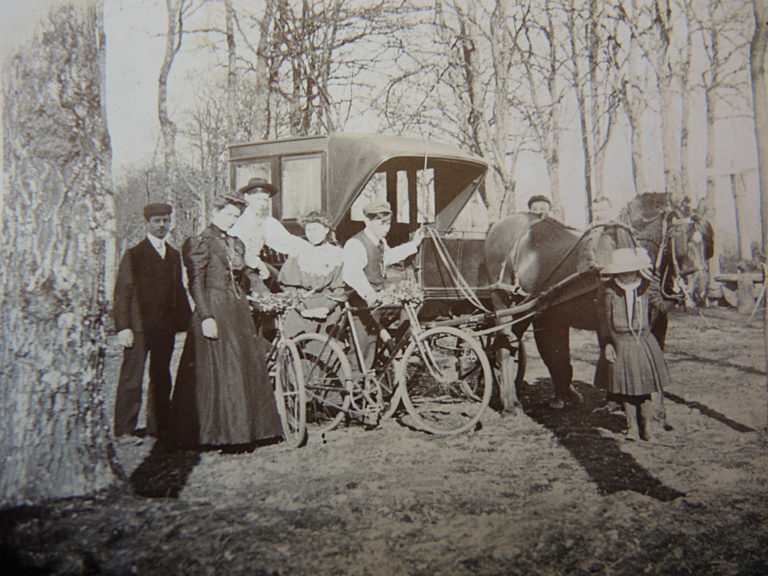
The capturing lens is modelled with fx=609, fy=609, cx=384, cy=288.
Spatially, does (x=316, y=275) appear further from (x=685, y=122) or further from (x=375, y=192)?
(x=685, y=122)

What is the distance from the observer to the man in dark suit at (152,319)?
5312mm

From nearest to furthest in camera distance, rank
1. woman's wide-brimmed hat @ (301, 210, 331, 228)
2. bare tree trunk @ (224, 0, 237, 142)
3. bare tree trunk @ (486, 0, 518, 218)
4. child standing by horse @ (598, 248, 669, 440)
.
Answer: child standing by horse @ (598, 248, 669, 440) → woman's wide-brimmed hat @ (301, 210, 331, 228) → bare tree trunk @ (486, 0, 518, 218) → bare tree trunk @ (224, 0, 237, 142)

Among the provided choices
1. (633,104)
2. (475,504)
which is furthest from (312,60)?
(475,504)

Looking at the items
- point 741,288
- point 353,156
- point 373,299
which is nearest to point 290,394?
point 373,299

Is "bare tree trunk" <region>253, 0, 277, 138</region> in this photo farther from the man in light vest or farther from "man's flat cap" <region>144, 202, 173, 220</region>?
the man in light vest

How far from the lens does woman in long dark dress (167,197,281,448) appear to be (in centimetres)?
472

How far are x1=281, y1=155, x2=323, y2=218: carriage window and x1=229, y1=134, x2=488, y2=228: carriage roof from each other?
84 millimetres

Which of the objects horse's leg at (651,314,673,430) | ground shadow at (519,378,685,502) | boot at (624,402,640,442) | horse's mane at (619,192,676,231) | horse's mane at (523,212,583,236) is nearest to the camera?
ground shadow at (519,378,685,502)

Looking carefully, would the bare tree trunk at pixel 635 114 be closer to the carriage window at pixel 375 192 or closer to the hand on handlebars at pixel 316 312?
the carriage window at pixel 375 192

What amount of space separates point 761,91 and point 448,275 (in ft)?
10.5

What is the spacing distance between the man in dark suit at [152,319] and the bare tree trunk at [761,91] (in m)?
4.79

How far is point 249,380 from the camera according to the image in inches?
192

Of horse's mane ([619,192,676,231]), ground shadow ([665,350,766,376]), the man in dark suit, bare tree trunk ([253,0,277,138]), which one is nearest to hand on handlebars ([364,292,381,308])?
the man in dark suit

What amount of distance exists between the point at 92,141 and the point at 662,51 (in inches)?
560
